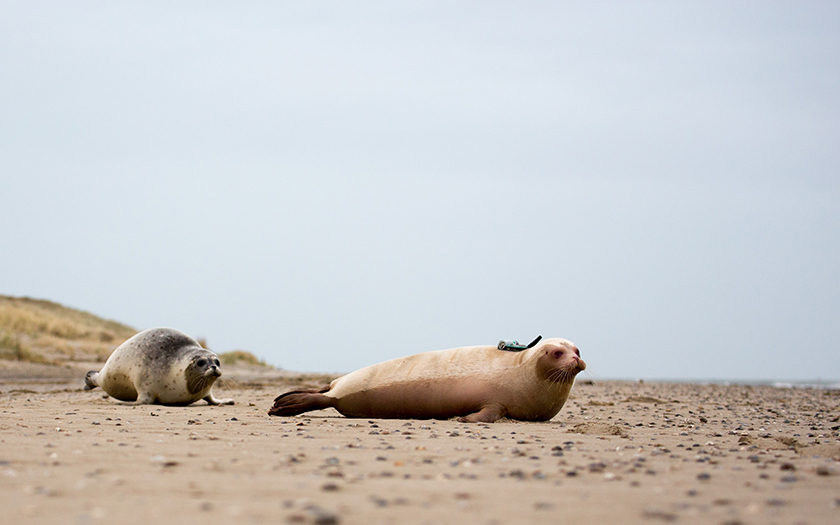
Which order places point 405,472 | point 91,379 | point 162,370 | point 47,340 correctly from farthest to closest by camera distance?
point 47,340
point 91,379
point 162,370
point 405,472

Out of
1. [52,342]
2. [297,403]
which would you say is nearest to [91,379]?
[297,403]

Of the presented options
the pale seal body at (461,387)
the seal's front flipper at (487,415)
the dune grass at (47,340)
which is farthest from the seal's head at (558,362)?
the dune grass at (47,340)

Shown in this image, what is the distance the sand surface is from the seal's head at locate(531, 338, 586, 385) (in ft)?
1.85

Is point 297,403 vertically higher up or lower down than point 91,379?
lower down

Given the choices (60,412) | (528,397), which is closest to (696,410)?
(528,397)

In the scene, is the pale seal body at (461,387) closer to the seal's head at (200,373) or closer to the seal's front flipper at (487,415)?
the seal's front flipper at (487,415)

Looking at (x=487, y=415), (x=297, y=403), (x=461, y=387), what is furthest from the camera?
(x=297, y=403)

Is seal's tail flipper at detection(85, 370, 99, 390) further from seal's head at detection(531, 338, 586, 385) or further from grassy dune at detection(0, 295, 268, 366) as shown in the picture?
grassy dune at detection(0, 295, 268, 366)

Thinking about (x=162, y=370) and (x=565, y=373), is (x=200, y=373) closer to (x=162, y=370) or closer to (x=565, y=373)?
(x=162, y=370)

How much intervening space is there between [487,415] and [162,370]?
416 cm

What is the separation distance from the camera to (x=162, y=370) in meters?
8.76

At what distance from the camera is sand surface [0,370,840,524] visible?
9.38 ft

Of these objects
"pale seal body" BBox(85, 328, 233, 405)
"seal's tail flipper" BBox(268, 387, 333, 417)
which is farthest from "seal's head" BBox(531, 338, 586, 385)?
"pale seal body" BBox(85, 328, 233, 405)

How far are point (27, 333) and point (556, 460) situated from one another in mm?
23678
